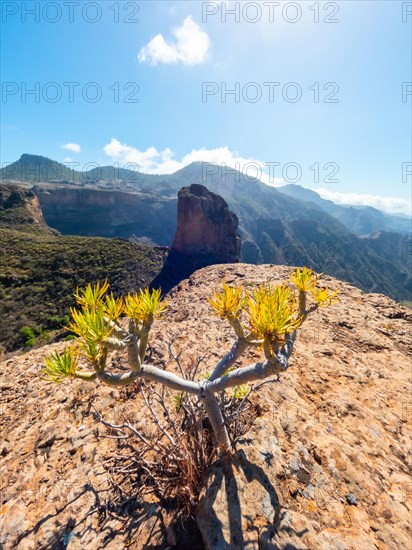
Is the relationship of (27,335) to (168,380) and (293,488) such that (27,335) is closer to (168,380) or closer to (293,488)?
(168,380)

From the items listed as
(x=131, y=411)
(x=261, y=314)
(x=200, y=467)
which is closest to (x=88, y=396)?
(x=131, y=411)

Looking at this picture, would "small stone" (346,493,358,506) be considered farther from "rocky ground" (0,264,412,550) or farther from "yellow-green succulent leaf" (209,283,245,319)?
"yellow-green succulent leaf" (209,283,245,319)

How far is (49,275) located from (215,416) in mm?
40887

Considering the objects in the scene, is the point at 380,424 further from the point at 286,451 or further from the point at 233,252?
the point at 233,252

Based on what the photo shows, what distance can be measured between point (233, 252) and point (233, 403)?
71.3 m

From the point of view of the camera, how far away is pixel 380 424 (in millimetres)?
4547

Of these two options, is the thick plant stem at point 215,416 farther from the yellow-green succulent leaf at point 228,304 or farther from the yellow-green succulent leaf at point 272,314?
the yellow-green succulent leaf at point 272,314

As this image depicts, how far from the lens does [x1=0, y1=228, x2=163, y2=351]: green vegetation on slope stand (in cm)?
2925

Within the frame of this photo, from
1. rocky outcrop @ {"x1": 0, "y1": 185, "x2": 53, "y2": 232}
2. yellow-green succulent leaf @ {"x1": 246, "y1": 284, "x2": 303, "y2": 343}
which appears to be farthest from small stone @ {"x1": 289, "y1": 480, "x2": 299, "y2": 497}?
rocky outcrop @ {"x1": 0, "y1": 185, "x2": 53, "y2": 232}

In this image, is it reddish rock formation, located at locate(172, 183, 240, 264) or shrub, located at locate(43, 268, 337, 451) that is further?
reddish rock formation, located at locate(172, 183, 240, 264)

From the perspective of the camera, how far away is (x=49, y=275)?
37500 millimetres

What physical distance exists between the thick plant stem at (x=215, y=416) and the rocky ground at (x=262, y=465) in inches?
11.2

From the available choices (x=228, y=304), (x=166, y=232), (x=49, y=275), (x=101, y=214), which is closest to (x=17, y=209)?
(x=49, y=275)

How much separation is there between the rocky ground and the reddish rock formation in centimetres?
6502
